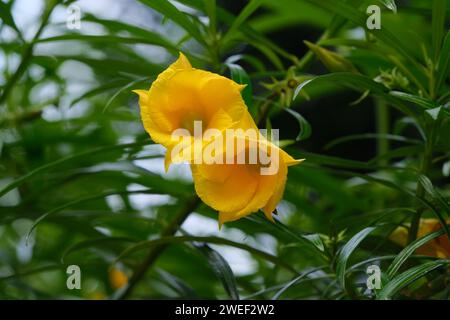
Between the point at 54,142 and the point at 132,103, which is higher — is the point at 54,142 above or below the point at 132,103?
below

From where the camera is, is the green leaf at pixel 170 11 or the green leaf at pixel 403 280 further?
the green leaf at pixel 170 11

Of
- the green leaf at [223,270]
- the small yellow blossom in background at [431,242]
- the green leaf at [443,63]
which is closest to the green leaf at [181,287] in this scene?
the green leaf at [223,270]

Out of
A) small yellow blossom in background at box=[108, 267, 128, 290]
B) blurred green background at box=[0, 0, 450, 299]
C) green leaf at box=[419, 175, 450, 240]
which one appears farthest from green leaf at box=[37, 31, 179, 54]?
small yellow blossom in background at box=[108, 267, 128, 290]

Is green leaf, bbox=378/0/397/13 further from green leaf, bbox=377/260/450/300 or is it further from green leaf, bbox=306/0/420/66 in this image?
green leaf, bbox=377/260/450/300

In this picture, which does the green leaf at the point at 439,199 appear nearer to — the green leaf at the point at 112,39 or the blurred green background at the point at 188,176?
the blurred green background at the point at 188,176

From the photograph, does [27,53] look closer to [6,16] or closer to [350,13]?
[6,16]
